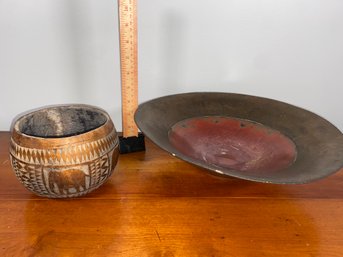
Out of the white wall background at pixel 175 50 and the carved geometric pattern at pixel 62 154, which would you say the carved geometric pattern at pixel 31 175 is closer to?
the carved geometric pattern at pixel 62 154

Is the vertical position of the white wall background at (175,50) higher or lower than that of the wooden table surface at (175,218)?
higher

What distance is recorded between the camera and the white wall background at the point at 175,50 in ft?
2.60

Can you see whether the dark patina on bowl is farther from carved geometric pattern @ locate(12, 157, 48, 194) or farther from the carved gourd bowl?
carved geometric pattern @ locate(12, 157, 48, 194)

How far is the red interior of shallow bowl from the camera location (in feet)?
2.07

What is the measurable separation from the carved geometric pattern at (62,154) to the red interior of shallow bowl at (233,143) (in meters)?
0.14

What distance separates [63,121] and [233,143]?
358 mm

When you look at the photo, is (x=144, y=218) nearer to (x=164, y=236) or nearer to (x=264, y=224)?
(x=164, y=236)

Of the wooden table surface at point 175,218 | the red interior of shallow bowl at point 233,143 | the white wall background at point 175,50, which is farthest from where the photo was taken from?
the white wall background at point 175,50

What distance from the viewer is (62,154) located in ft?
1.74

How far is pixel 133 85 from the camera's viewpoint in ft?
2.39

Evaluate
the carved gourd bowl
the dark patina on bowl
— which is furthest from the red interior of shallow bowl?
the carved gourd bowl

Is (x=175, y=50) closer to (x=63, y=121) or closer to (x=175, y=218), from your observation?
(x=63, y=121)

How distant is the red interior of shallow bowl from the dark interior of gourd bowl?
0.17m

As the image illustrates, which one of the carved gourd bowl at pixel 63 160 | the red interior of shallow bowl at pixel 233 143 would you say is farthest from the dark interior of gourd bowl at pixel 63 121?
the red interior of shallow bowl at pixel 233 143
